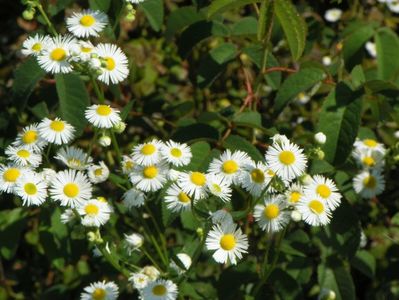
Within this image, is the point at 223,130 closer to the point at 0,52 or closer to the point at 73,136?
the point at 73,136

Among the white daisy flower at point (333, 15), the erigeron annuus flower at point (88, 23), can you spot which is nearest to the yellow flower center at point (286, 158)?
the erigeron annuus flower at point (88, 23)

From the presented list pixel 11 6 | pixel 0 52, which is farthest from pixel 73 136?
pixel 11 6

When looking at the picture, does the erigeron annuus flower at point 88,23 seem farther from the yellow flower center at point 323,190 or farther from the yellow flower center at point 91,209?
the yellow flower center at point 323,190

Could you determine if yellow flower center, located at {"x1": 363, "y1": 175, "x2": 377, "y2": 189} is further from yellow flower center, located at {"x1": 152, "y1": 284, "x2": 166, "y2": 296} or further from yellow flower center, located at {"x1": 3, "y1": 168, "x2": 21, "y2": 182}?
yellow flower center, located at {"x1": 3, "y1": 168, "x2": 21, "y2": 182}

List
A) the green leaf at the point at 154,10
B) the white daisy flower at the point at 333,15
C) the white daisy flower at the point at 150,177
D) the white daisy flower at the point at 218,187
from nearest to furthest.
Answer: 1. the white daisy flower at the point at 218,187
2. the white daisy flower at the point at 150,177
3. the green leaf at the point at 154,10
4. the white daisy flower at the point at 333,15

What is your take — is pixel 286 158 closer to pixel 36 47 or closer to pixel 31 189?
pixel 31 189

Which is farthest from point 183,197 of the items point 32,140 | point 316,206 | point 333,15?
point 333,15
